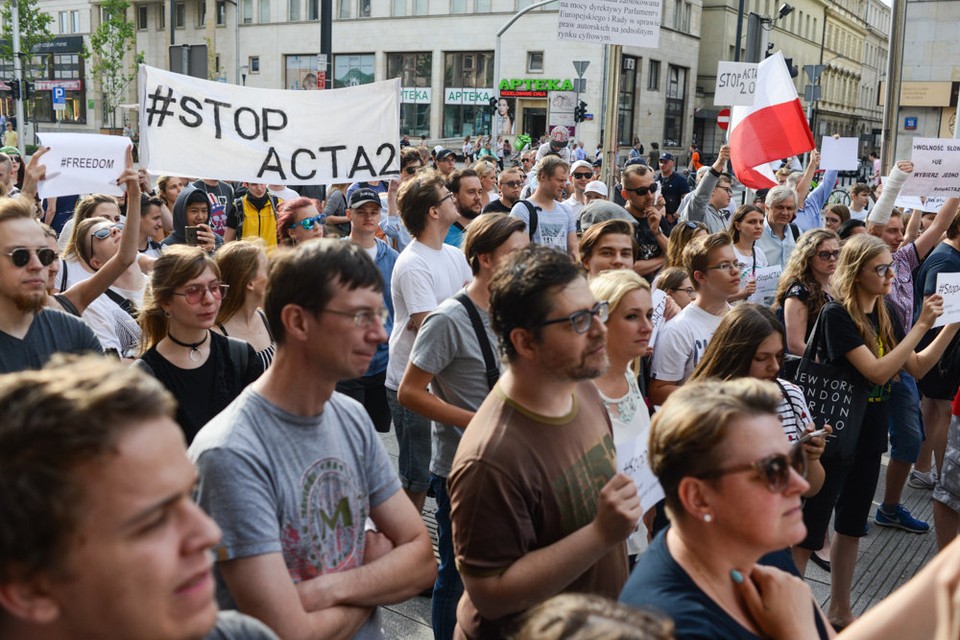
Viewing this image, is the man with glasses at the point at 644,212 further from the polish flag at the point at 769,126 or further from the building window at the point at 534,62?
the building window at the point at 534,62

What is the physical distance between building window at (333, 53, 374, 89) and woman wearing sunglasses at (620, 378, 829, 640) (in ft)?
177

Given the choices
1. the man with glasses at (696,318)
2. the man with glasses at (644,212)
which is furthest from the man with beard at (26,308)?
the man with glasses at (644,212)

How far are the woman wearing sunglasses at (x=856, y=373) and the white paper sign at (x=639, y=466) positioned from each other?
181cm

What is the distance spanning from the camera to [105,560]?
128 centimetres

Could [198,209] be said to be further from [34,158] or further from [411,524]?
[411,524]

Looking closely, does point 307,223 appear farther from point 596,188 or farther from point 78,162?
point 596,188

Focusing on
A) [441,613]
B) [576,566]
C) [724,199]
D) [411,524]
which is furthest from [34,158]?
[724,199]

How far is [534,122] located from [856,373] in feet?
157

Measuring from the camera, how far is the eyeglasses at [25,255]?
10.8 ft

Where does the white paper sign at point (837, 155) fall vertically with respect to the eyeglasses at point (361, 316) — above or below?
above

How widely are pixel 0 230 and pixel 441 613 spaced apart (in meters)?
2.20

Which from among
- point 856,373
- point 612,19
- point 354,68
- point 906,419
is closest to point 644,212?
point 612,19

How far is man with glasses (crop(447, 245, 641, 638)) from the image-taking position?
7.57 feet

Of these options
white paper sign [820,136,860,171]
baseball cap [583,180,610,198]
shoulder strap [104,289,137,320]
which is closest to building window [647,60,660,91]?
white paper sign [820,136,860,171]
